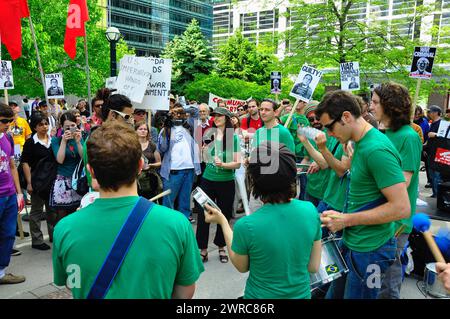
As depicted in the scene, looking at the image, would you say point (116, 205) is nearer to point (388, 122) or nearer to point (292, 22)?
point (388, 122)

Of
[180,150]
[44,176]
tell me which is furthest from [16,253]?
[180,150]

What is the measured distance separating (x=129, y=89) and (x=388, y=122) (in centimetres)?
404

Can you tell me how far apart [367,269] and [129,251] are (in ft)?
5.60

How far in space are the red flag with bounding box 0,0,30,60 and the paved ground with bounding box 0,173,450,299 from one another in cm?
369

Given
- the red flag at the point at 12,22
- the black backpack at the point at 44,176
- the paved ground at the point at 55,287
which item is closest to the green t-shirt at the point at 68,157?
the black backpack at the point at 44,176

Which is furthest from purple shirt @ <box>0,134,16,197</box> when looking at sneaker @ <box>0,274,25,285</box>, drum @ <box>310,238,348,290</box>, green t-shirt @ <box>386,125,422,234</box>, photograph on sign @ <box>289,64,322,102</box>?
photograph on sign @ <box>289,64,322,102</box>

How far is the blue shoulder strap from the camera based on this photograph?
1.63 metres

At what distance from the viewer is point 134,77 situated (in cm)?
584

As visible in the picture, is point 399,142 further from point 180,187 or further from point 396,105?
point 180,187

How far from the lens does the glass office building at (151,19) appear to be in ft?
247

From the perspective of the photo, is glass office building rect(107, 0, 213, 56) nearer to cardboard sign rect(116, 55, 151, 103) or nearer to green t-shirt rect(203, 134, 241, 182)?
cardboard sign rect(116, 55, 151, 103)

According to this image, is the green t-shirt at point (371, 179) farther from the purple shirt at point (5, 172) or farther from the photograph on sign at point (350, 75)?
the photograph on sign at point (350, 75)

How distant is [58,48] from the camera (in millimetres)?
20984

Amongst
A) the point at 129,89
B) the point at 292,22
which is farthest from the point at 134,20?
the point at 129,89
